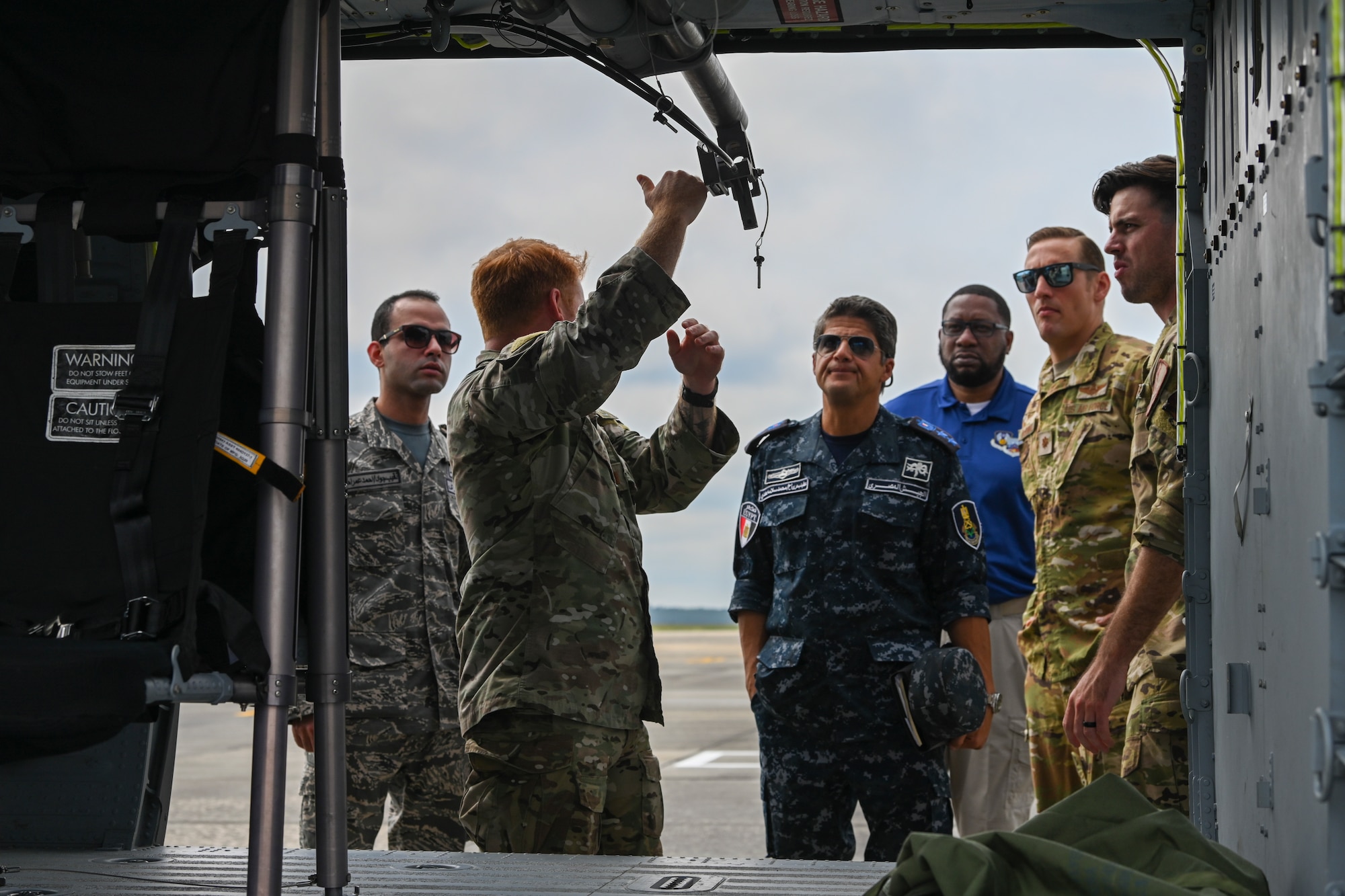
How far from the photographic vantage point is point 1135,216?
334 cm

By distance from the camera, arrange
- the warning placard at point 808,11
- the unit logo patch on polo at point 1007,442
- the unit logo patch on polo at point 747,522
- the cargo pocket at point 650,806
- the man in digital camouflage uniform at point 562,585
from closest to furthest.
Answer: the warning placard at point 808,11
the man in digital camouflage uniform at point 562,585
the cargo pocket at point 650,806
the unit logo patch on polo at point 747,522
the unit logo patch on polo at point 1007,442

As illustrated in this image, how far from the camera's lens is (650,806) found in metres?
3.12

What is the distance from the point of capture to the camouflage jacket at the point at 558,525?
9.41 feet

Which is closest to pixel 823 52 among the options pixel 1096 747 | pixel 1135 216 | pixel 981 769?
pixel 1135 216

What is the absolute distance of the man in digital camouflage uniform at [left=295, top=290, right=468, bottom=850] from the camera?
13.6 feet

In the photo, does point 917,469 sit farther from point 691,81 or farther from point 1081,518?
point 691,81

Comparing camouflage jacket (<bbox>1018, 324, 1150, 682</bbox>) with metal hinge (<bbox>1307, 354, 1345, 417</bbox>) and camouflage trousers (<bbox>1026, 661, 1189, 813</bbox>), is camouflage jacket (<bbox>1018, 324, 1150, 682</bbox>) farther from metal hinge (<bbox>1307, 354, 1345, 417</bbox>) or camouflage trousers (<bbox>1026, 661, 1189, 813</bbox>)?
metal hinge (<bbox>1307, 354, 1345, 417</bbox>)

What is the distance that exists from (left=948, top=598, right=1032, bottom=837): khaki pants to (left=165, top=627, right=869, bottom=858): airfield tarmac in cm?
89

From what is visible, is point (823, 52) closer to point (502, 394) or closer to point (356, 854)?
point (502, 394)

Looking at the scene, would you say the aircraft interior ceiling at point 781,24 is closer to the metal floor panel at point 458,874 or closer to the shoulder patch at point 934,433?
the shoulder patch at point 934,433

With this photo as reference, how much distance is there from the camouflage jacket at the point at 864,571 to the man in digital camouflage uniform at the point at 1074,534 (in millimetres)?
201

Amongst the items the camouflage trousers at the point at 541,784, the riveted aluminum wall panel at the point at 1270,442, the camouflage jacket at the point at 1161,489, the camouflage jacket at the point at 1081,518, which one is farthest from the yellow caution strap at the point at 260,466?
the camouflage jacket at the point at 1081,518

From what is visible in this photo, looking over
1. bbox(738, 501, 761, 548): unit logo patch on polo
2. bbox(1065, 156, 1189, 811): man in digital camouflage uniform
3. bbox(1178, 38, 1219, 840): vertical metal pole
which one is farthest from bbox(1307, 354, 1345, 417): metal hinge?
bbox(738, 501, 761, 548): unit logo patch on polo

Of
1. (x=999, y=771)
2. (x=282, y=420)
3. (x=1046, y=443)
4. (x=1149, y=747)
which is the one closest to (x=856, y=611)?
(x=1046, y=443)
